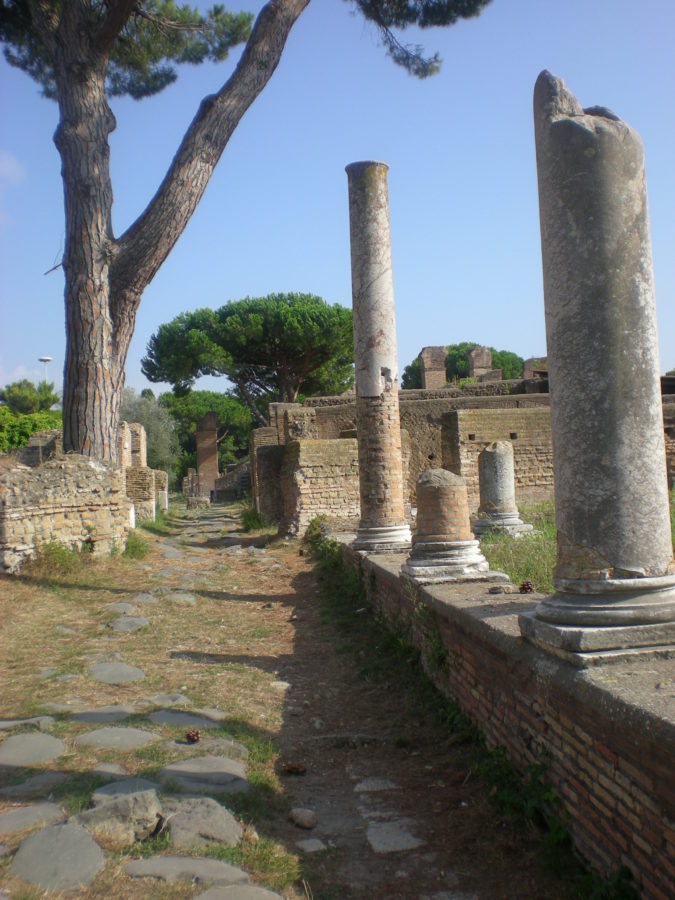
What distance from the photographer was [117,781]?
3387mm

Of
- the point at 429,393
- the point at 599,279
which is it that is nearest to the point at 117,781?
the point at 599,279

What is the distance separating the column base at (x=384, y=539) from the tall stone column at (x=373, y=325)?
0.35 m

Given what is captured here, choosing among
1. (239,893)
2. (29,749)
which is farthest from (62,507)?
(239,893)

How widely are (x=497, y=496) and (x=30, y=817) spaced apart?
8200mm

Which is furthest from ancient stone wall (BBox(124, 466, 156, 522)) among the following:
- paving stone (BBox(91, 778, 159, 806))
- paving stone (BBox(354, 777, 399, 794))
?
paving stone (BBox(91, 778, 159, 806))

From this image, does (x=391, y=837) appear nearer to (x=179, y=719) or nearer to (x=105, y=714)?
(x=179, y=719)

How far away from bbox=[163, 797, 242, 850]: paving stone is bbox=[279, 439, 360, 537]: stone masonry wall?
960 centimetres

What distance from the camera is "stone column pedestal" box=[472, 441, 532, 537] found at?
33.7 feet

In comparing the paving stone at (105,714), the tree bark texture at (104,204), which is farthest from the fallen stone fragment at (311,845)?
the tree bark texture at (104,204)

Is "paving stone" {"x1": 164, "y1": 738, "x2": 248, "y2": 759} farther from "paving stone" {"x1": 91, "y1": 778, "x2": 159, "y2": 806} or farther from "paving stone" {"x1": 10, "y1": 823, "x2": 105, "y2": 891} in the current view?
"paving stone" {"x1": 10, "y1": 823, "x2": 105, "y2": 891}

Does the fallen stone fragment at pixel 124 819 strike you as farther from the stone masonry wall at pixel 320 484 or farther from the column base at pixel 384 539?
the stone masonry wall at pixel 320 484

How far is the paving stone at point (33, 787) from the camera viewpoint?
323 centimetres

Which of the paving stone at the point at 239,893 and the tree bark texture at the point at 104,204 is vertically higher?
the tree bark texture at the point at 104,204

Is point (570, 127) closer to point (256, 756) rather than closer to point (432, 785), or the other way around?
point (432, 785)
